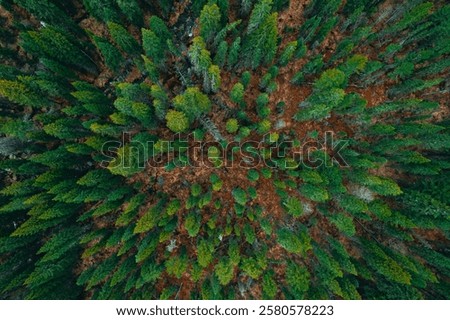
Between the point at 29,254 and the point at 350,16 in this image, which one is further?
the point at 29,254

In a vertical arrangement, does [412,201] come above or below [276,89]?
below

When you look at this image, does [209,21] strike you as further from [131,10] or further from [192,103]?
[131,10]

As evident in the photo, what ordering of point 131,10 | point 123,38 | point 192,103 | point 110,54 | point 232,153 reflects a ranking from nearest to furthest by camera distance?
point 192,103
point 123,38
point 131,10
point 110,54
point 232,153

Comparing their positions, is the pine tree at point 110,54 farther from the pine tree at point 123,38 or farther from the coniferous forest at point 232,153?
the pine tree at point 123,38

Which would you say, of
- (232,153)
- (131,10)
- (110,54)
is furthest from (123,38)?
(232,153)

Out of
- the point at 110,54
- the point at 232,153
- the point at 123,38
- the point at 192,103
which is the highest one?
the point at 123,38

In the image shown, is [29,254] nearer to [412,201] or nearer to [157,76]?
[157,76]

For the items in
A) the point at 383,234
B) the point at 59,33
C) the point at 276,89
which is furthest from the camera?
the point at 383,234

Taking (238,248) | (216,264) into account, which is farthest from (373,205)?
(216,264)

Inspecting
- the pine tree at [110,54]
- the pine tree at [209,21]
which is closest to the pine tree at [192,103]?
the pine tree at [209,21]
